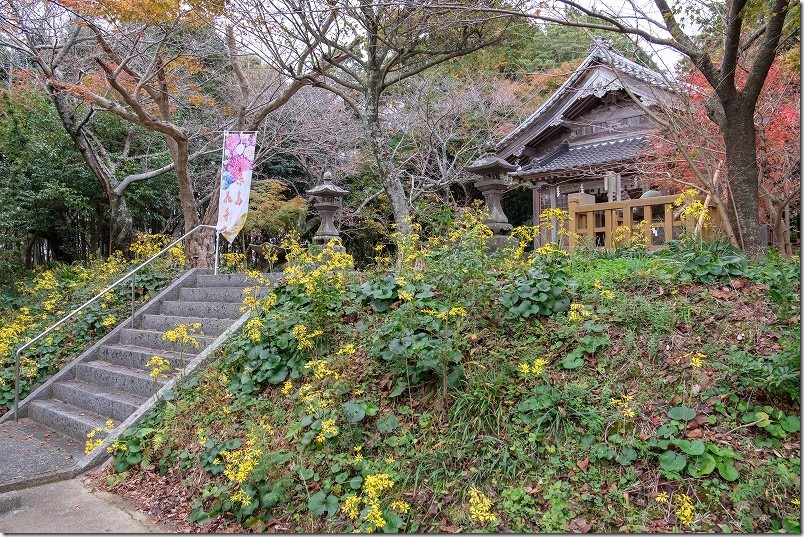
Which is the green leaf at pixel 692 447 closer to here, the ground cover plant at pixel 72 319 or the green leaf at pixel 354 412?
the green leaf at pixel 354 412

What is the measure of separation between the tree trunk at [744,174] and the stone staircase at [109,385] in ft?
16.4

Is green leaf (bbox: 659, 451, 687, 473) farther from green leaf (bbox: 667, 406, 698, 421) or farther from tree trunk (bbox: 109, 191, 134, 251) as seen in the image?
tree trunk (bbox: 109, 191, 134, 251)

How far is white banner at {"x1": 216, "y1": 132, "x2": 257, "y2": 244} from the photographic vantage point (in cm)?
720

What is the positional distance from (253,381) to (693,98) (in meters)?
7.18

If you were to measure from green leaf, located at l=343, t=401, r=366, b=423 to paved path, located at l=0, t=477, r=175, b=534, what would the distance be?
129 cm

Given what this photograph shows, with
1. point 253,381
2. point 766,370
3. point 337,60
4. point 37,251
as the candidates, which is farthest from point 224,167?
point 37,251

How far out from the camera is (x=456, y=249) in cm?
414

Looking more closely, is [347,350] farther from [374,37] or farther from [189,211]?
[189,211]

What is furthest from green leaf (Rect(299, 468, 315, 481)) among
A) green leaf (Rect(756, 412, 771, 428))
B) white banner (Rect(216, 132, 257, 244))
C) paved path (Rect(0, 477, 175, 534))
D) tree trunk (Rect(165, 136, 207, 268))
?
tree trunk (Rect(165, 136, 207, 268))

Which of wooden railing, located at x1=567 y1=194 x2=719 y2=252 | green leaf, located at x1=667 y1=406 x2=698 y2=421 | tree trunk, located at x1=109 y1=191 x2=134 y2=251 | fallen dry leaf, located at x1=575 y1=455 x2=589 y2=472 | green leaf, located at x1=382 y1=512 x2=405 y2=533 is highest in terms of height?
tree trunk, located at x1=109 y1=191 x2=134 y2=251

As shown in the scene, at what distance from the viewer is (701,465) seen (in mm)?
2447

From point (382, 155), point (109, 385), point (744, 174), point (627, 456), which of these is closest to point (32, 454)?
point (109, 385)

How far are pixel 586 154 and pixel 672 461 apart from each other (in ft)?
34.1

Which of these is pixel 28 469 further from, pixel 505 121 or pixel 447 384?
pixel 505 121
